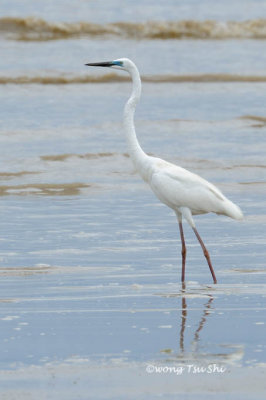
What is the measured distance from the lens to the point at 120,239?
9125 millimetres

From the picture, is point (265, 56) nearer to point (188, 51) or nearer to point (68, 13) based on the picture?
point (188, 51)

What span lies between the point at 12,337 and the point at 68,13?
25.3m

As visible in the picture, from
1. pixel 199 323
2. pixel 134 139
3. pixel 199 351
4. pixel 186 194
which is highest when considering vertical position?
pixel 134 139

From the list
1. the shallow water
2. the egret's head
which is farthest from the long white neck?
the shallow water

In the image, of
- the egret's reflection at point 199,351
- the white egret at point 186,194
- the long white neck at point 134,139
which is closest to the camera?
the egret's reflection at point 199,351

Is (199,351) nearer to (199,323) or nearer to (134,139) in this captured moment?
(199,323)

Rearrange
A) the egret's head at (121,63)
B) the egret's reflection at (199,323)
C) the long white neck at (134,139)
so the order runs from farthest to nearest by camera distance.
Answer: the egret's head at (121,63) < the long white neck at (134,139) < the egret's reflection at (199,323)

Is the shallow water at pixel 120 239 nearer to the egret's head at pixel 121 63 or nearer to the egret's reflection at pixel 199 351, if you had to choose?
the egret's reflection at pixel 199 351

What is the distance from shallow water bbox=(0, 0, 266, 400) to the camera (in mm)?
5312

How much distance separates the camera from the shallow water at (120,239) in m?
5.31

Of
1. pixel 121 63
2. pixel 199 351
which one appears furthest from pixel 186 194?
pixel 199 351

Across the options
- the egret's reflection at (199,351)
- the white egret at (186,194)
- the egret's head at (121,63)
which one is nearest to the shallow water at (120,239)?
the egret's reflection at (199,351)

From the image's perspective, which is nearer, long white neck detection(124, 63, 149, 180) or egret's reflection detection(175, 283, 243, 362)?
egret's reflection detection(175, 283, 243, 362)

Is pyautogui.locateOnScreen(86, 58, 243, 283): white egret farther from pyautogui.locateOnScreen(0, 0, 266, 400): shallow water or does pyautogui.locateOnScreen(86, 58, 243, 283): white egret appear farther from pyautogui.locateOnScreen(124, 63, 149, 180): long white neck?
pyautogui.locateOnScreen(0, 0, 266, 400): shallow water
